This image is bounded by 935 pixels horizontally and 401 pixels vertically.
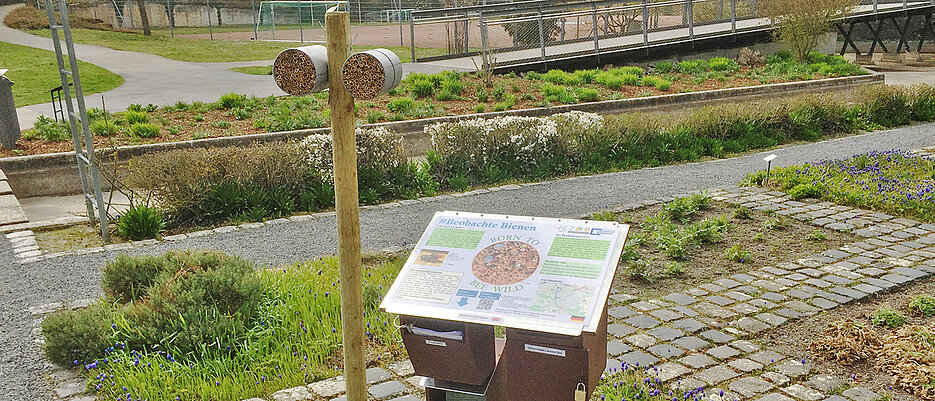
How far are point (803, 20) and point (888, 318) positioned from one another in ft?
56.0

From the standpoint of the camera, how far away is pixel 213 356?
4.73m

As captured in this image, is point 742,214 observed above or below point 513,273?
below

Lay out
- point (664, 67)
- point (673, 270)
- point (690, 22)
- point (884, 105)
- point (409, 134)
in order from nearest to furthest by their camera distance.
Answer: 1. point (673, 270)
2. point (409, 134)
3. point (884, 105)
4. point (664, 67)
5. point (690, 22)

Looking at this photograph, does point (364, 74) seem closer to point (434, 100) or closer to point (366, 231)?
point (366, 231)

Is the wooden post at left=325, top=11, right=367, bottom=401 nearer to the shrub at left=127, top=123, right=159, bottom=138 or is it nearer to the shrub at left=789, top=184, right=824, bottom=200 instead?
the shrub at left=789, top=184, right=824, bottom=200

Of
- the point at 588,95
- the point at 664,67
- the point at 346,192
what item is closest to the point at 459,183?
the point at 588,95

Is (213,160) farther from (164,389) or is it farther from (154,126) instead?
(164,389)

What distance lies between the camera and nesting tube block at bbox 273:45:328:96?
10.3 feet

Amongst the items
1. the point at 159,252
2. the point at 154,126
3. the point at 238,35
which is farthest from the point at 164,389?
the point at 238,35

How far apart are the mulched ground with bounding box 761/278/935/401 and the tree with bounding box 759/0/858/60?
52.6ft

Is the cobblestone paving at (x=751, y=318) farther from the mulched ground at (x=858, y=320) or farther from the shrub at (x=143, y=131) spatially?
the shrub at (x=143, y=131)

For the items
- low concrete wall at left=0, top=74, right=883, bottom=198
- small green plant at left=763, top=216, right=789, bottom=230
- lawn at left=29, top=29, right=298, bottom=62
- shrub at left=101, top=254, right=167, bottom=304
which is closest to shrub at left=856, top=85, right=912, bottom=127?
low concrete wall at left=0, top=74, right=883, bottom=198

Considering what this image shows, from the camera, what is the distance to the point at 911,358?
4.46 meters

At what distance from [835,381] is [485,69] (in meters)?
12.3
